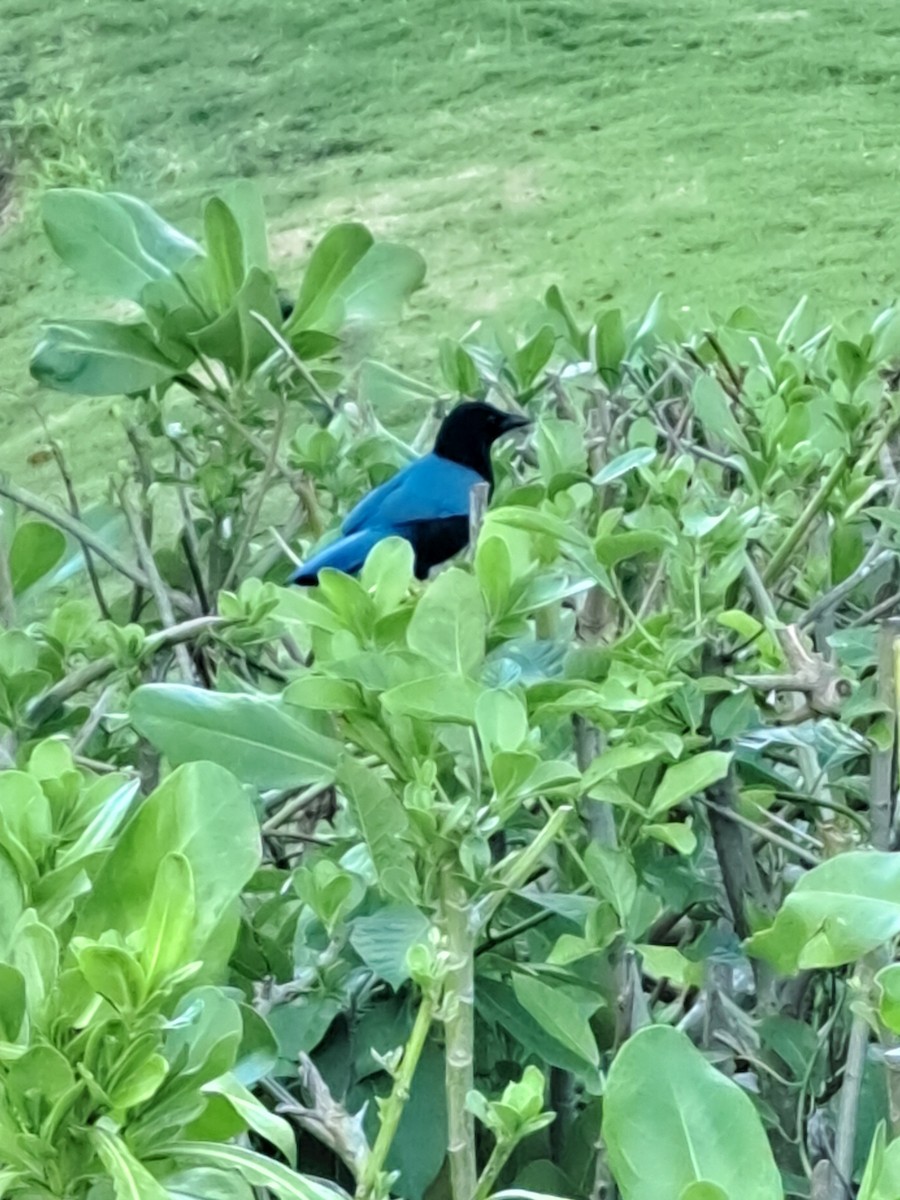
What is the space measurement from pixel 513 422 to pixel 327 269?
218 millimetres

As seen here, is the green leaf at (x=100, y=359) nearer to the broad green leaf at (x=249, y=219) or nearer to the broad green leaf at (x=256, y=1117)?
the broad green leaf at (x=249, y=219)

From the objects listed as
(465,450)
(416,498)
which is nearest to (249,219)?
(416,498)

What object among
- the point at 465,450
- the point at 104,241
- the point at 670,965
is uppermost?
the point at 104,241

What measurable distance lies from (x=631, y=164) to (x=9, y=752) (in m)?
1.53

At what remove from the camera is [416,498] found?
2.27 ft

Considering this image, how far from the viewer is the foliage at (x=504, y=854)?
0.68 feet

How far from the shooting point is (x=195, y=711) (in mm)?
285

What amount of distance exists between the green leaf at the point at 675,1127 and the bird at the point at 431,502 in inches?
13.9

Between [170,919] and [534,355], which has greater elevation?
[170,919]

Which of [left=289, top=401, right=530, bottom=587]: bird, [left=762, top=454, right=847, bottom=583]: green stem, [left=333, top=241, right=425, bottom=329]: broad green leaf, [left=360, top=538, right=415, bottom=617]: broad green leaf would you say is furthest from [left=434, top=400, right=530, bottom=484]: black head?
[left=360, top=538, right=415, bottom=617]: broad green leaf

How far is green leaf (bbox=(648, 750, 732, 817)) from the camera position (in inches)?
11.4

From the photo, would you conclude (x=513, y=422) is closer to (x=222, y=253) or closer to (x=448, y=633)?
(x=222, y=253)

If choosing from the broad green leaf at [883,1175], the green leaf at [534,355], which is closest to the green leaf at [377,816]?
the broad green leaf at [883,1175]

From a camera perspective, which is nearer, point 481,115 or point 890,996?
point 890,996
